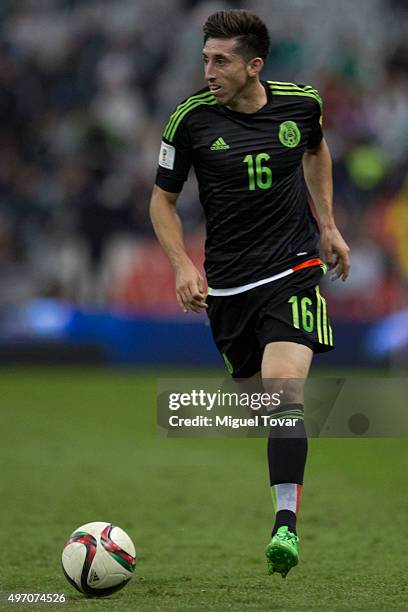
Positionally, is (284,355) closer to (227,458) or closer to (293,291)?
(293,291)

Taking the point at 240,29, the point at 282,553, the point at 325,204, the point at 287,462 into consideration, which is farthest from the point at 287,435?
the point at 240,29

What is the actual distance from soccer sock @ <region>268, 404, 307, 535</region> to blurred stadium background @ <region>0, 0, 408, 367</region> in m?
11.0

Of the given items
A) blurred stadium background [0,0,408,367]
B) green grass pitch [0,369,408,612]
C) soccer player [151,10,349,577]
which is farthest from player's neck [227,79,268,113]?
blurred stadium background [0,0,408,367]

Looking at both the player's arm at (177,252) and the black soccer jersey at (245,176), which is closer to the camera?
the player's arm at (177,252)

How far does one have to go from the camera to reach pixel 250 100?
18.4 feet

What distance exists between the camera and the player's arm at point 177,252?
525cm

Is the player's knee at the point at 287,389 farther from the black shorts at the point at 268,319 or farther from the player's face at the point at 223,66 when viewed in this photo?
the player's face at the point at 223,66

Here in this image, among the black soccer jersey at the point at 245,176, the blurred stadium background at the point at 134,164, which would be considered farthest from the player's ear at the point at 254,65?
the blurred stadium background at the point at 134,164

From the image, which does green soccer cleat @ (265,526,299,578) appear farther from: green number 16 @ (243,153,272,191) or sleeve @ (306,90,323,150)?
sleeve @ (306,90,323,150)

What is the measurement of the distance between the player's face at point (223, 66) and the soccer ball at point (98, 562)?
200cm

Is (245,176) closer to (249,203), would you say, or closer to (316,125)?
(249,203)

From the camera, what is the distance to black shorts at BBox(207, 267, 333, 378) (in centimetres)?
539

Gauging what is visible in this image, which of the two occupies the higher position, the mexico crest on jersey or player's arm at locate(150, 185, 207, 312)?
the mexico crest on jersey

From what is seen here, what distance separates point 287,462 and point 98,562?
877 millimetres
